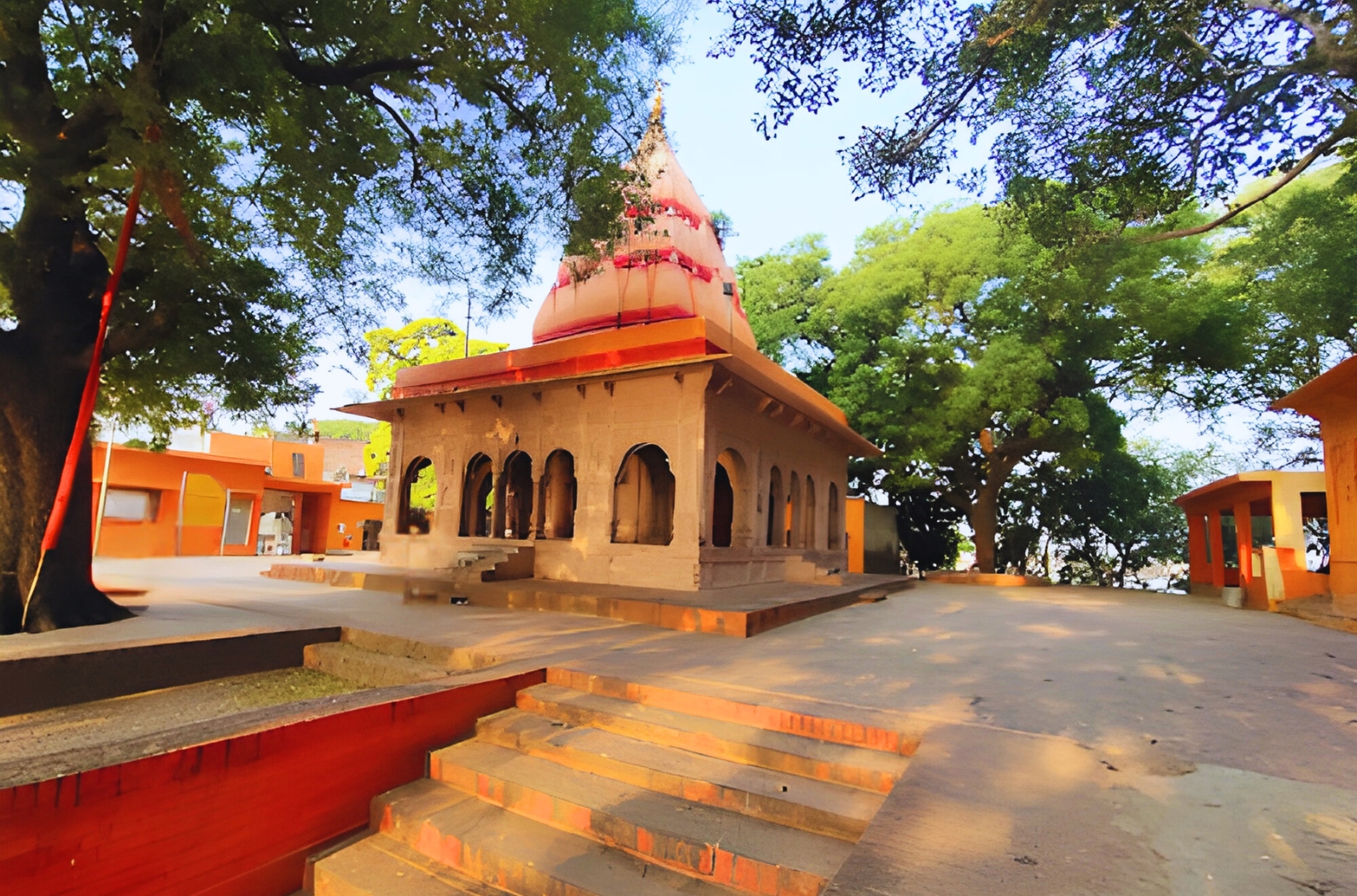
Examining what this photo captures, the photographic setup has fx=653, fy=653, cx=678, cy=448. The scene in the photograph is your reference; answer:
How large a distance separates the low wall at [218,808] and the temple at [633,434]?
6.39 metres

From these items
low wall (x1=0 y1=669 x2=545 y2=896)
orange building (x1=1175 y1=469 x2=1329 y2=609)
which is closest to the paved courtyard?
low wall (x1=0 y1=669 x2=545 y2=896)

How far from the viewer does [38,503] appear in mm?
6277

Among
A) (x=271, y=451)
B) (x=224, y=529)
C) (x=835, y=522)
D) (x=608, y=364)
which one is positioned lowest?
(x=224, y=529)

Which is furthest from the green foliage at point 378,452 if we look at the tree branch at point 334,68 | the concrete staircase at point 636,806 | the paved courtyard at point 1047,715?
the concrete staircase at point 636,806

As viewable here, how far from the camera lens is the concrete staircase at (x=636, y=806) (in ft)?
8.96

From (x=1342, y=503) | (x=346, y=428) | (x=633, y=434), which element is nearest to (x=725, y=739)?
(x=633, y=434)

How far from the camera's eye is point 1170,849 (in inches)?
93.8

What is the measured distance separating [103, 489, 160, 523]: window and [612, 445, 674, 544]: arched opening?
13301 millimetres

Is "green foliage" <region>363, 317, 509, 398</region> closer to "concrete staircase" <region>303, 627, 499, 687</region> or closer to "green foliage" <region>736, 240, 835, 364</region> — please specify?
"green foliage" <region>736, 240, 835, 364</region>

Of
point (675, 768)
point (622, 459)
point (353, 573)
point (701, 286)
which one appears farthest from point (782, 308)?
point (675, 768)

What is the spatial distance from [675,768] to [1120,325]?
746 inches

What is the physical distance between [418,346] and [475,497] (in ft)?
48.1

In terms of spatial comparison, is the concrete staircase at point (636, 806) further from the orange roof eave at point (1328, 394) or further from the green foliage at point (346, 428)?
the green foliage at point (346, 428)

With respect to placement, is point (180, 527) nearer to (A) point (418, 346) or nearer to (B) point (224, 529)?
(B) point (224, 529)
